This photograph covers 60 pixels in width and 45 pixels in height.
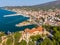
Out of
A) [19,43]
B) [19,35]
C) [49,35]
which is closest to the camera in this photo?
[19,43]

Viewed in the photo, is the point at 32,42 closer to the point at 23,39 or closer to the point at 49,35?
the point at 23,39

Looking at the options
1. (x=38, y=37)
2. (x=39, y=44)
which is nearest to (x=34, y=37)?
(x=38, y=37)

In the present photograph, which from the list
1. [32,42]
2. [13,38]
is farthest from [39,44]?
[13,38]

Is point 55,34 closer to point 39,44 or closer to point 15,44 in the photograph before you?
point 39,44

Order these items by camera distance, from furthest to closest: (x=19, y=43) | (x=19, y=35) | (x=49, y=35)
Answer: (x=49, y=35) < (x=19, y=35) < (x=19, y=43)

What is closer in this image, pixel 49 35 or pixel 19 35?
pixel 19 35

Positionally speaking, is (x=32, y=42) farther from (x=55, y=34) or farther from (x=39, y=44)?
(x=55, y=34)

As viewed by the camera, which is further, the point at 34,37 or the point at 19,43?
the point at 34,37
